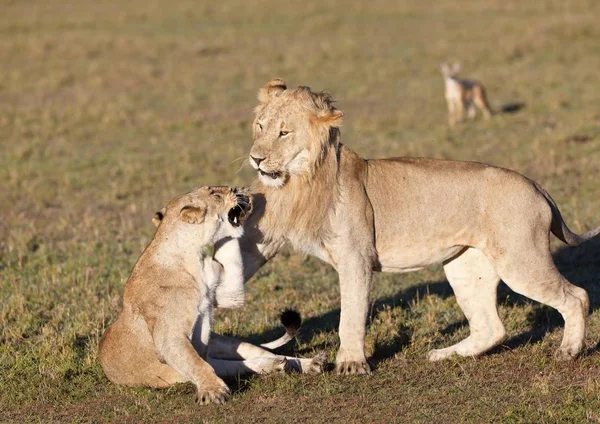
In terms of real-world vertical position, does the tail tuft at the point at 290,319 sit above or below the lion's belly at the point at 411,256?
below

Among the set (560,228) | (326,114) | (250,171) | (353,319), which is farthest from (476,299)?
(250,171)

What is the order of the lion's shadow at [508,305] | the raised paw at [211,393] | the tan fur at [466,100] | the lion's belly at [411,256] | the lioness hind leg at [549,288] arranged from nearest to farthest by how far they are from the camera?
the raised paw at [211,393] < the lioness hind leg at [549,288] < the lion's belly at [411,256] < the lion's shadow at [508,305] < the tan fur at [466,100]

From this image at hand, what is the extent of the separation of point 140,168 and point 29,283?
446 centimetres

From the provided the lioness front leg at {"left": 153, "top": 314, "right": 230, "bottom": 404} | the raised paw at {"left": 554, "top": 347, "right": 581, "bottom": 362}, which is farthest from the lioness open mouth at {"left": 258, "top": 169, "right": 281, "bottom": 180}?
the raised paw at {"left": 554, "top": 347, "right": 581, "bottom": 362}

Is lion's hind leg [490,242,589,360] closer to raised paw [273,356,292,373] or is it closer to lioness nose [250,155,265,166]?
raised paw [273,356,292,373]

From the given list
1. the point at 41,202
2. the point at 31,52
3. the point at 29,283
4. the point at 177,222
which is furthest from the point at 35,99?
the point at 177,222

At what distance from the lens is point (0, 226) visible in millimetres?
10102

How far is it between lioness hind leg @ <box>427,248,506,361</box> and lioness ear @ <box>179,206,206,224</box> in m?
1.59

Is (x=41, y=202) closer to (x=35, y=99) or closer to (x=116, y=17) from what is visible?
(x=35, y=99)

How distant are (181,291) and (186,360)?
39 centimetres

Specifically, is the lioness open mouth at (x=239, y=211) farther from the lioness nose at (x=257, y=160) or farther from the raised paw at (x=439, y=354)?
the raised paw at (x=439, y=354)

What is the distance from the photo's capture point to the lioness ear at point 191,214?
534 cm

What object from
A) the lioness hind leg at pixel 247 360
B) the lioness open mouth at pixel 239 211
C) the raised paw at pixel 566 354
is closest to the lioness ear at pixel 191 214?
the lioness open mouth at pixel 239 211

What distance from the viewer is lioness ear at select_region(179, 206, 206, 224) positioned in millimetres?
5336
